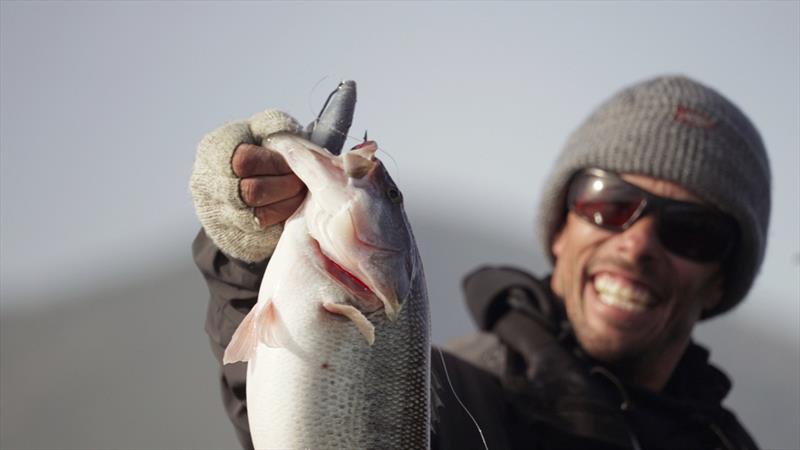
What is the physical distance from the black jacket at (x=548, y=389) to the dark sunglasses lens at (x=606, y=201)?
48 centimetres

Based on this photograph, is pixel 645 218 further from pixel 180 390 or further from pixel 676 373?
pixel 180 390

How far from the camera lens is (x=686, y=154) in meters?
3.77

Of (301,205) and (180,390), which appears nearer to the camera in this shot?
(301,205)

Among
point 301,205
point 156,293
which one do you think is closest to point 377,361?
point 301,205

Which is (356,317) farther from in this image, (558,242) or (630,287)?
(558,242)

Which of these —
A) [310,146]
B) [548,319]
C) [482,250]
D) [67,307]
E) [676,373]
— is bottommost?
[67,307]

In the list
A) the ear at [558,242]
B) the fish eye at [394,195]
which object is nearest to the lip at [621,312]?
the ear at [558,242]

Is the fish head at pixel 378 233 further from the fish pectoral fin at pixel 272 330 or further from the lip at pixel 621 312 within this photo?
the lip at pixel 621 312

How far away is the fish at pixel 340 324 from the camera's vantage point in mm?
1798

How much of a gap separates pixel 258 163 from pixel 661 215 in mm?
2240

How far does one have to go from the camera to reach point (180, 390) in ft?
21.4

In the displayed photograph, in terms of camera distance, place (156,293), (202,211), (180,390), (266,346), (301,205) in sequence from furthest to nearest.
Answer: (156,293)
(180,390)
(202,211)
(301,205)
(266,346)

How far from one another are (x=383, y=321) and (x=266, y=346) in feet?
0.90

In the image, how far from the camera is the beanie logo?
396cm
